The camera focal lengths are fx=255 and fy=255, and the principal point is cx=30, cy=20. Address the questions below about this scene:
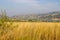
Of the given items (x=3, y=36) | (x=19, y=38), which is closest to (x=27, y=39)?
(x=19, y=38)

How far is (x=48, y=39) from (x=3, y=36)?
54.7 inches

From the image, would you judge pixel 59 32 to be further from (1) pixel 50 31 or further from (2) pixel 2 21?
(2) pixel 2 21

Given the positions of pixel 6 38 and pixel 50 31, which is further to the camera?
pixel 50 31

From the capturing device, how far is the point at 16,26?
7.97 meters

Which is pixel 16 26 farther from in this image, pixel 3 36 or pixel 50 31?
pixel 50 31

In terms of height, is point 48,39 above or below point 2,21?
below

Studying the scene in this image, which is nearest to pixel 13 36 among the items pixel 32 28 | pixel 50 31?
pixel 32 28

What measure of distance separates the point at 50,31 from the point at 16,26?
1.12m

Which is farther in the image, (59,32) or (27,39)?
(59,32)

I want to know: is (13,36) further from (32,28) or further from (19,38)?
(32,28)

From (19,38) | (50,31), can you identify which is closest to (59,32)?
(50,31)

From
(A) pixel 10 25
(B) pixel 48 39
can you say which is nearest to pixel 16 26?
(A) pixel 10 25

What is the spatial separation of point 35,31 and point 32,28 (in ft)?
0.63

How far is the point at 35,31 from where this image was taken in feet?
26.0
